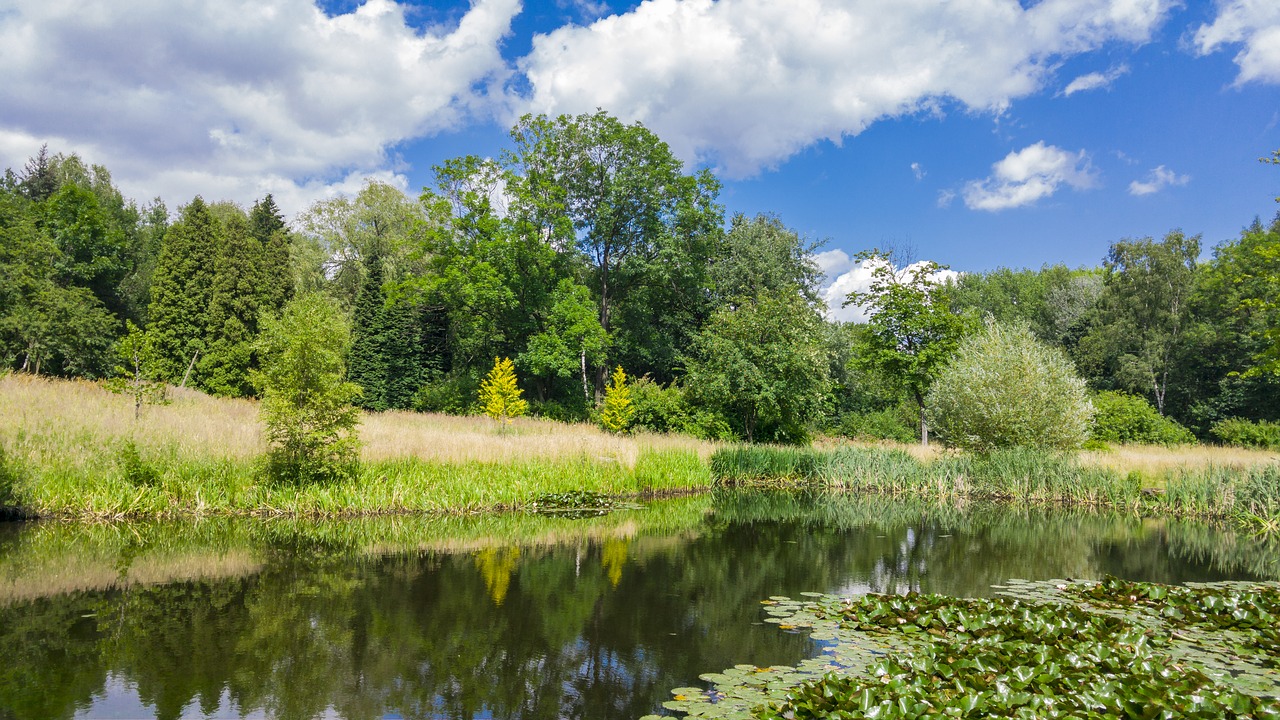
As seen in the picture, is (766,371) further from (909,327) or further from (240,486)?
(240,486)

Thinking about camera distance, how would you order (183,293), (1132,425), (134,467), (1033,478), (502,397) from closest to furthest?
1. (134,467)
2. (1033,478)
3. (502,397)
4. (183,293)
5. (1132,425)

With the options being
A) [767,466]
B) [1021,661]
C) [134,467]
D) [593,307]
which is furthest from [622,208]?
[1021,661]

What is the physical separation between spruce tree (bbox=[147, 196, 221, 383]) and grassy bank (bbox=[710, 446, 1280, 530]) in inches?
1129

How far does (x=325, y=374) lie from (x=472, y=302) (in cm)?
1983

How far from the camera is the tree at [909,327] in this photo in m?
29.3

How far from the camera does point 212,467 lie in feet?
46.4

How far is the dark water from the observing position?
18.6 feet

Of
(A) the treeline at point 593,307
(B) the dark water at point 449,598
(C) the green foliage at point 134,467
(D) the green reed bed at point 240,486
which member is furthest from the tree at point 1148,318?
(C) the green foliage at point 134,467

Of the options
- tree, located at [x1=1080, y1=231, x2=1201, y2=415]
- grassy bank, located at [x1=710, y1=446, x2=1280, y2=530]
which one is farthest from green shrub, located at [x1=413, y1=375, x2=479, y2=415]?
tree, located at [x1=1080, y1=231, x2=1201, y2=415]

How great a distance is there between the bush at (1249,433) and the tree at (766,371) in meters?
21.4

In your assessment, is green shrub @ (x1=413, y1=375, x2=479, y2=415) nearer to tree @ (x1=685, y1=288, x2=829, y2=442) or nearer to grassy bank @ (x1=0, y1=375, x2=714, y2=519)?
tree @ (x1=685, y1=288, x2=829, y2=442)

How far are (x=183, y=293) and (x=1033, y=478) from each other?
131ft

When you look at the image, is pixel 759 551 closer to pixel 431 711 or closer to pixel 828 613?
pixel 828 613

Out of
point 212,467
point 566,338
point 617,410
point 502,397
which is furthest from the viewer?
point 566,338
